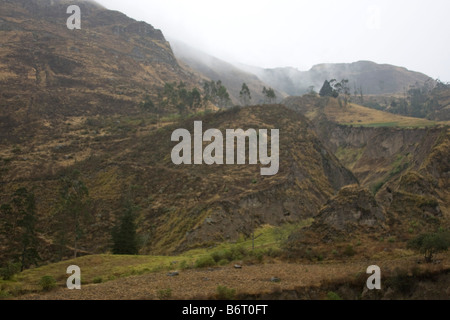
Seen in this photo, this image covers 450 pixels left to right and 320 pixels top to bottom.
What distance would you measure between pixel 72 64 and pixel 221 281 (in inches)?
3877

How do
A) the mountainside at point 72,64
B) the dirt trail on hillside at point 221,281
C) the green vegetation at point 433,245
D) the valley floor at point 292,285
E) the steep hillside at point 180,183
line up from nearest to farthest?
the valley floor at point 292,285 → the dirt trail on hillside at point 221,281 → the green vegetation at point 433,245 → the steep hillside at point 180,183 → the mountainside at point 72,64

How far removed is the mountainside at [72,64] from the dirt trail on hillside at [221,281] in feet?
189

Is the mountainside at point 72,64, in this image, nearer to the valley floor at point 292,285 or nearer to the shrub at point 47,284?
the shrub at point 47,284

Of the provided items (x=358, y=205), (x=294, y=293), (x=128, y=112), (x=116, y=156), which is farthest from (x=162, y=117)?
(x=294, y=293)

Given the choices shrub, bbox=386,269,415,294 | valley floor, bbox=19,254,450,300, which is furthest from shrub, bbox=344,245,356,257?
shrub, bbox=386,269,415,294

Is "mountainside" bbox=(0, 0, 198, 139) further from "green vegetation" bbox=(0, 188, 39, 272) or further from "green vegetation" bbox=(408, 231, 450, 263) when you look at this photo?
"green vegetation" bbox=(408, 231, 450, 263)

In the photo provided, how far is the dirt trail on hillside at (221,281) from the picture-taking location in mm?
18250

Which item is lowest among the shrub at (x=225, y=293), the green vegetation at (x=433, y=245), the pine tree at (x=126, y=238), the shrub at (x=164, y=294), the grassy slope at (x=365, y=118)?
the pine tree at (x=126, y=238)

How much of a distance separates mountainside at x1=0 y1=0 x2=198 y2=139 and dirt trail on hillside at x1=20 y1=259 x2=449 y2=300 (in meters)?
57.6

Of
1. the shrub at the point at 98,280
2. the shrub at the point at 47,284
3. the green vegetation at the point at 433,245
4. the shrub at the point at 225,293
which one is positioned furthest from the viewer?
the shrub at the point at 98,280

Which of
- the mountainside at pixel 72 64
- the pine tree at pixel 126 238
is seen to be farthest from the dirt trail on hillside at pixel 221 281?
the mountainside at pixel 72 64

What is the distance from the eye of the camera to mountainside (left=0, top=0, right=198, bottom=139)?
267 ft

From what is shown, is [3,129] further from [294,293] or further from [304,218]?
[294,293]

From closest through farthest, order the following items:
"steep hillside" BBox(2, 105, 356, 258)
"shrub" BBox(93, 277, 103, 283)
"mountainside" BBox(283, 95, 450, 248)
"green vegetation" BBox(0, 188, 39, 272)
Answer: "shrub" BBox(93, 277, 103, 283) < "mountainside" BBox(283, 95, 450, 248) < "green vegetation" BBox(0, 188, 39, 272) < "steep hillside" BBox(2, 105, 356, 258)
